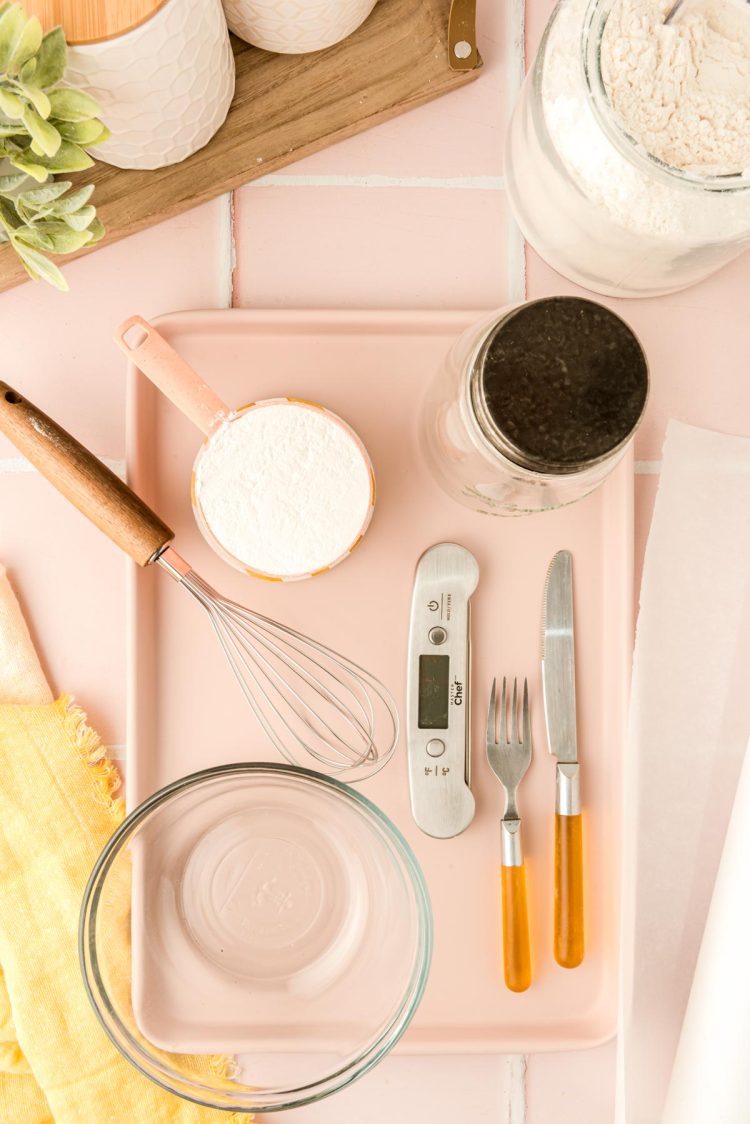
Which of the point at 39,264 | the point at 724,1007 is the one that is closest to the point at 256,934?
the point at 724,1007

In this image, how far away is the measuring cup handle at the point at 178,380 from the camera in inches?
17.4

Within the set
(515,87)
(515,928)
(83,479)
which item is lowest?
(515,928)

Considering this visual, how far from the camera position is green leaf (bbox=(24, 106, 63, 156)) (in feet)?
1.14

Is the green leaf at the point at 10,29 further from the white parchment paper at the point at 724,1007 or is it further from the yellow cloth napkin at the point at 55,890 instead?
the white parchment paper at the point at 724,1007

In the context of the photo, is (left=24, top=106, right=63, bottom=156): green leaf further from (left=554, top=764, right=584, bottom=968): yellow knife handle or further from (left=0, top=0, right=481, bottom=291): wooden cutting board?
(left=554, top=764, right=584, bottom=968): yellow knife handle

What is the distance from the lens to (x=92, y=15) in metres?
0.36

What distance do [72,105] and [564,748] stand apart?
370mm

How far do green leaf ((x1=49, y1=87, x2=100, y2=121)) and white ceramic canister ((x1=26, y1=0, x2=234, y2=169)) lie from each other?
0.07 ft

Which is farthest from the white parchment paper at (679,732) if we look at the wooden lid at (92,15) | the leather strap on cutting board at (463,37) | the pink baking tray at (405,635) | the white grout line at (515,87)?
the wooden lid at (92,15)

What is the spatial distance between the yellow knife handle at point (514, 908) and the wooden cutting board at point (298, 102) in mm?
368

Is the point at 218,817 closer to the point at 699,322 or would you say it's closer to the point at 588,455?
the point at 588,455

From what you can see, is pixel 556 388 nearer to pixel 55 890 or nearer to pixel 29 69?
pixel 29 69

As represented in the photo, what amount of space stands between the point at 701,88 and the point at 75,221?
267 mm

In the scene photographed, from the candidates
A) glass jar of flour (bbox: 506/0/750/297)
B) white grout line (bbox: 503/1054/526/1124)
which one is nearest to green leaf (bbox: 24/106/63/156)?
glass jar of flour (bbox: 506/0/750/297)
